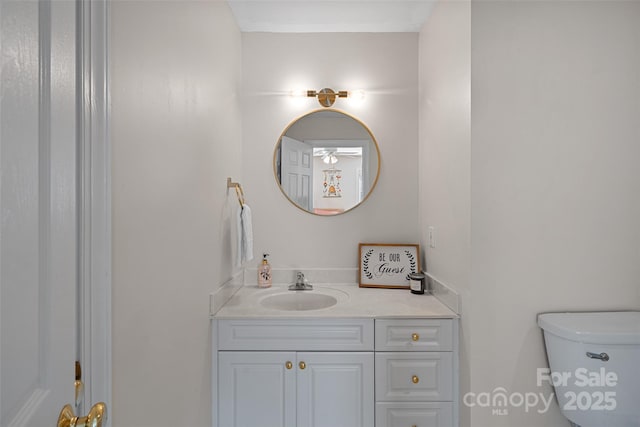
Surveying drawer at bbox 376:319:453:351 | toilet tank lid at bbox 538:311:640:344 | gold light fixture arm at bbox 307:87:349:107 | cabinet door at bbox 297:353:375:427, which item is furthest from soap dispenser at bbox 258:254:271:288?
toilet tank lid at bbox 538:311:640:344

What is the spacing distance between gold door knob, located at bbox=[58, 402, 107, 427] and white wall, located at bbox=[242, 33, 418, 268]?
5.25 feet

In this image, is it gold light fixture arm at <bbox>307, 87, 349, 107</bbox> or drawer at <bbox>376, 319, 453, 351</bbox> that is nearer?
drawer at <bbox>376, 319, 453, 351</bbox>

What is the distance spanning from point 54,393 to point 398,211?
1.95 m

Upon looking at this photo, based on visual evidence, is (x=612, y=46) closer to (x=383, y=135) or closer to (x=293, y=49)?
(x=383, y=135)

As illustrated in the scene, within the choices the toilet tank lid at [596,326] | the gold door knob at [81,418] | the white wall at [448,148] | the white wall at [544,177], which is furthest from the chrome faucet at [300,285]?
the gold door knob at [81,418]

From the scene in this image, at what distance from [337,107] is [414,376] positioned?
158cm

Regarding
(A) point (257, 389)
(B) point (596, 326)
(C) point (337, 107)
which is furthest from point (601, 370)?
(C) point (337, 107)

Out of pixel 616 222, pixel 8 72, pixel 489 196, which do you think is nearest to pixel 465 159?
pixel 489 196

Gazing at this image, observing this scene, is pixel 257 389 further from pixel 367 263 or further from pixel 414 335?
pixel 367 263

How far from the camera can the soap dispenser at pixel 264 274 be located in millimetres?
2137

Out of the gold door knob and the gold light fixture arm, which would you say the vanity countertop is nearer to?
the gold door knob

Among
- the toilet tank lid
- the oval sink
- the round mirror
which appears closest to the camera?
the toilet tank lid

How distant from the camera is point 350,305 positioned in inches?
70.1

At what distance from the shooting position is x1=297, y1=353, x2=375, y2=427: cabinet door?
1610mm
